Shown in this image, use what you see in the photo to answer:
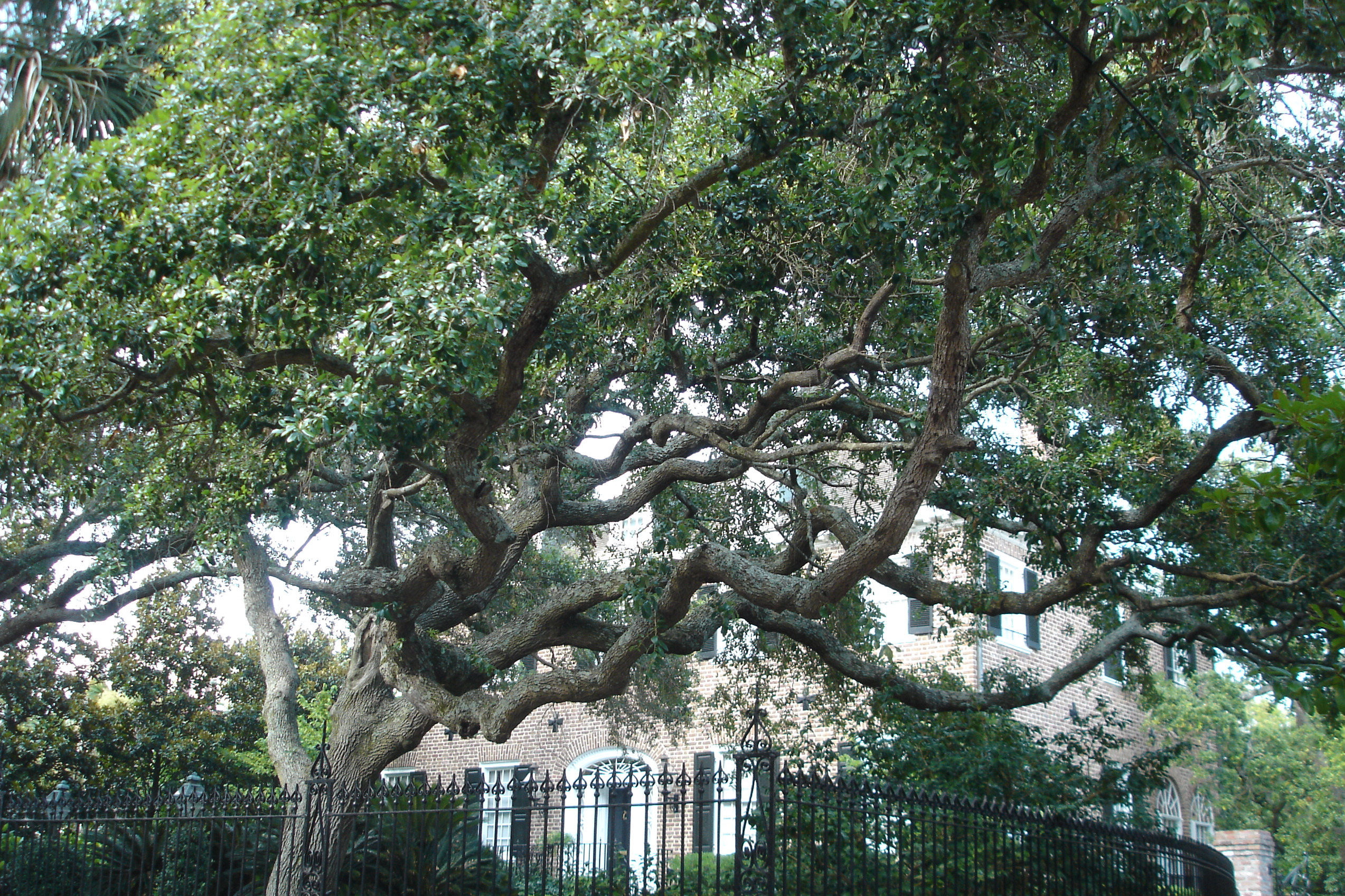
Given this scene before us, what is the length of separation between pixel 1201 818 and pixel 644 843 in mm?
21391

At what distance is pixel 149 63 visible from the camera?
27.1 feet

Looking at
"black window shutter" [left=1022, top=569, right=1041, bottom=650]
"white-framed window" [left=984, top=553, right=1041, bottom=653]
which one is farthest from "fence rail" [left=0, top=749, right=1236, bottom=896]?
"black window shutter" [left=1022, top=569, right=1041, bottom=650]

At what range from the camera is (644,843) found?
8742mm

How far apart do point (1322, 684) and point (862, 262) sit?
5.38m

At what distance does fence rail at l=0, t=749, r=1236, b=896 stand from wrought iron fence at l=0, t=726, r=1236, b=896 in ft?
0.08

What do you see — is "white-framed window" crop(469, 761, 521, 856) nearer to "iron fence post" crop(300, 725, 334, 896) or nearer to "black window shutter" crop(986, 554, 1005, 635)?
"iron fence post" crop(300, 725, 334, 896)

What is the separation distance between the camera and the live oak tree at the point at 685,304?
275 inches

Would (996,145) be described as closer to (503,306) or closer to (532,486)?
(503,306)

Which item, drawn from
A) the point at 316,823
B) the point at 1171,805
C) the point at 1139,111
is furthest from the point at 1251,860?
the point at 316,823

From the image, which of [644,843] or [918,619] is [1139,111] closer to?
[644,843]

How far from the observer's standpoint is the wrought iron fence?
667cm

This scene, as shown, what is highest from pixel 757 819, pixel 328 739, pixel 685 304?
pixel 685 304

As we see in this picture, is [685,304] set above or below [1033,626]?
above

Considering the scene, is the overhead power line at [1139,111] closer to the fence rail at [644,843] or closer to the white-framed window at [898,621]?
the fence rail at [644,843]
